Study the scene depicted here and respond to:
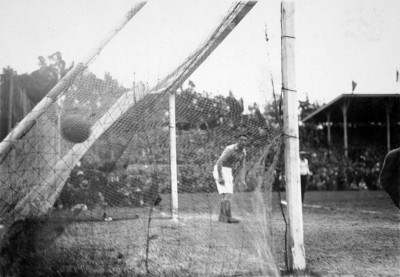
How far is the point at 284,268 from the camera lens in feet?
13.7

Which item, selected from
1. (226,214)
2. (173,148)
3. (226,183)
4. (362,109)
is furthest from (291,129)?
(362,109)

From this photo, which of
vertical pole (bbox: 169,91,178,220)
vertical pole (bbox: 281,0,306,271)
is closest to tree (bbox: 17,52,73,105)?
vertical pole (bbox: 169,91,178,220)

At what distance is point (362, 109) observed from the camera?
22.8 meters

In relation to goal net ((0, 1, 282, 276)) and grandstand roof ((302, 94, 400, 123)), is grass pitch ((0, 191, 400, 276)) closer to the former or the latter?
goal net ((0, 1, 282, 276))

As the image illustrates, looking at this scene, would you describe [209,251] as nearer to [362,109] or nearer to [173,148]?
[173,148]

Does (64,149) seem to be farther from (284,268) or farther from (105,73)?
(284,268)

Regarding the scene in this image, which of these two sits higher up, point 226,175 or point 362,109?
point 362,109

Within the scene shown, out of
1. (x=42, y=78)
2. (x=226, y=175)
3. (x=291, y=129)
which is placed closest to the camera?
(x=291, y=129)

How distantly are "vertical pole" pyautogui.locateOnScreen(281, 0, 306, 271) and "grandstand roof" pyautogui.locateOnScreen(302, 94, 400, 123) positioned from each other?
16.3 metres

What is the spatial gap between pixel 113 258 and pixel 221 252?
1.13m

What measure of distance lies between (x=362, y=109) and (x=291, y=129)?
20049 mm

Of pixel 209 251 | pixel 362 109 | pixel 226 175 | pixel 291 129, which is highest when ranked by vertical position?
pixel 362 109

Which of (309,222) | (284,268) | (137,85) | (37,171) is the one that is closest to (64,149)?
(37,171)

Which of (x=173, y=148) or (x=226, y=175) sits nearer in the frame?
(x=226, y=175)
